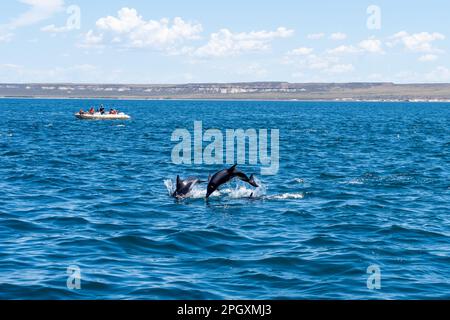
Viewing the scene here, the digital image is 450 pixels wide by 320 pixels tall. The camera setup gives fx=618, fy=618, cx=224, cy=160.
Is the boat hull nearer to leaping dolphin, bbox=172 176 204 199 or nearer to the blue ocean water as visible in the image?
the blue ocean water

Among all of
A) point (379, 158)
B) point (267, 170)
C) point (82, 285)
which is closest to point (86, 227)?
point (82, 285)

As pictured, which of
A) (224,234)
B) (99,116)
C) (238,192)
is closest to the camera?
(224,234)

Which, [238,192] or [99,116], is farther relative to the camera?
[99,116]

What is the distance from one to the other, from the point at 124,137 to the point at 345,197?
4429 cm

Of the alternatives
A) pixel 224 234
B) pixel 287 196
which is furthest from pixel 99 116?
pixel 224 234

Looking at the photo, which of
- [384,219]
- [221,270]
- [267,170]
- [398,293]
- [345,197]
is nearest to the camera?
[398,293]

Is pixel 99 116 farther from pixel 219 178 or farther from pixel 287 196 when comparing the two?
pixel 287 196

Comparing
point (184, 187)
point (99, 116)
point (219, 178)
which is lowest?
point (184, 187)

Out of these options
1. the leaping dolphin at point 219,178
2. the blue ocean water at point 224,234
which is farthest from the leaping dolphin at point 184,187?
the leaping dolphin at point 219,178

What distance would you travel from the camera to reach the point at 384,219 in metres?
24.0

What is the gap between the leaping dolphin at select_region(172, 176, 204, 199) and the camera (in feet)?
96.4

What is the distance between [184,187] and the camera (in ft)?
98.1

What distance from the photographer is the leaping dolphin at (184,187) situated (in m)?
29.4
